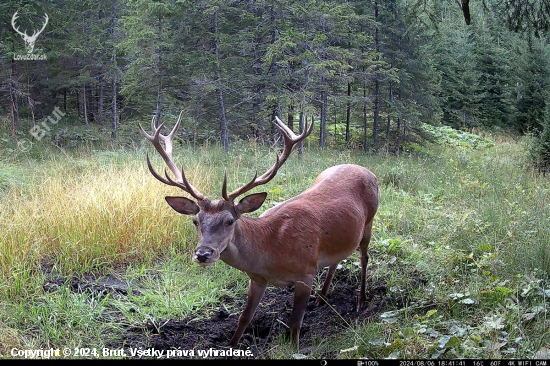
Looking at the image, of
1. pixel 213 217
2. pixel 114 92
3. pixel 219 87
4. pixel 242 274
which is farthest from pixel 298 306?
pixel 114 92

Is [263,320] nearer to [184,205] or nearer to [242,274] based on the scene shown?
[242,274]

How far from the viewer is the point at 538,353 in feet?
9.67

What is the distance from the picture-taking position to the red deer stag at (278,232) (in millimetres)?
3320

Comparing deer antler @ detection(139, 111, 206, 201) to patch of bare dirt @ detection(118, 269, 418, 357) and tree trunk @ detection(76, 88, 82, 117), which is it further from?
tree trunk @ detection(76, 88, 82, 117)

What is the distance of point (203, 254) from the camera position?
3049mm

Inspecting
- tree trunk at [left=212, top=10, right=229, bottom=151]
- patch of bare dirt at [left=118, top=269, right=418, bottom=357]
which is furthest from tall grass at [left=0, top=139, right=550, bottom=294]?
tree trunk at [left=212, top=10, right=229, bottom=151]

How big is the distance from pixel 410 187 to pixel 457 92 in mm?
18615

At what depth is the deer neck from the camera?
337cm

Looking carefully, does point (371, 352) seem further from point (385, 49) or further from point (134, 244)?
point (385, 49)

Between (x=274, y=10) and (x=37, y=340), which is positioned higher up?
(x=274, y=10)

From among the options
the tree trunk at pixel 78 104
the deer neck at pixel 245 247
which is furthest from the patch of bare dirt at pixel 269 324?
the tree trunk at pixel 78 104

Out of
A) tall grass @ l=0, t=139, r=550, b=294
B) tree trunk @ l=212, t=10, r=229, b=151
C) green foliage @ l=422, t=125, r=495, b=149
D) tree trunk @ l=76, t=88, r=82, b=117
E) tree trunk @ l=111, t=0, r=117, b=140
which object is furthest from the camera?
tree trunk @ l=76, t=88, r=82, b=117

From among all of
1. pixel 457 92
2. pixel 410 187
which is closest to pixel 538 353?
pixel 410 187

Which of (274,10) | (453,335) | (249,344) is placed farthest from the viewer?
(274,10)
